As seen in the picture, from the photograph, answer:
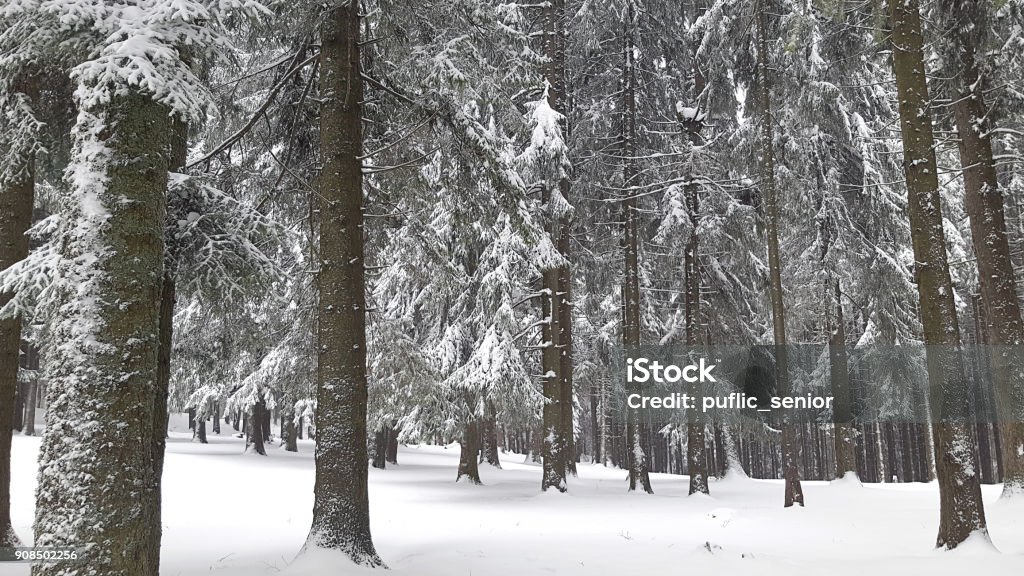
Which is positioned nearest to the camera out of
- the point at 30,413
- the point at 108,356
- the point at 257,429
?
the point at 108,356

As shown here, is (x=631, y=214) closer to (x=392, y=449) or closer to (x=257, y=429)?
(x=392, y=449)

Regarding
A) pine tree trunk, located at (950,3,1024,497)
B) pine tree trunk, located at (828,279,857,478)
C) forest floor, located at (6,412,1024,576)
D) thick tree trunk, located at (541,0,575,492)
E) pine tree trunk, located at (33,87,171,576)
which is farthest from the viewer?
pine tree trunk, located at (828,279,857,478)

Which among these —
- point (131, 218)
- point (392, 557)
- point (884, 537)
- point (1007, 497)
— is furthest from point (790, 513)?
point (131, 218)

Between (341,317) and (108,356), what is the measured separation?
11.0 feet

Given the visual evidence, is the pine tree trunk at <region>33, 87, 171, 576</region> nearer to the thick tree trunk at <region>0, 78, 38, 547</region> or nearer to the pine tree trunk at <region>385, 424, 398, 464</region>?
the thick tree trunk at <region>0, 78, 38, 547</region>

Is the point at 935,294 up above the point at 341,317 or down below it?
above

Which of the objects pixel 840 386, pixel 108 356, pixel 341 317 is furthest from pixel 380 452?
pixel 108 356

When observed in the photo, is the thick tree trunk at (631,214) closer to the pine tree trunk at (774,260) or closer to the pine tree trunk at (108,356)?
the pine tree trunk at (774,260)

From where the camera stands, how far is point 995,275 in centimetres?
1291

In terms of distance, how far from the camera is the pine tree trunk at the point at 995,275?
12.7 m

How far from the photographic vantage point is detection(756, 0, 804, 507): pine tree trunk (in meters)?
14.6

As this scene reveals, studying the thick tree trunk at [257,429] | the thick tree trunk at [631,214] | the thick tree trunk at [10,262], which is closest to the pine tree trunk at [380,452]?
the thick tree trunk at [257,429]

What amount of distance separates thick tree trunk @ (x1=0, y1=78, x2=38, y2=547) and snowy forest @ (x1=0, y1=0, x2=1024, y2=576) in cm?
3

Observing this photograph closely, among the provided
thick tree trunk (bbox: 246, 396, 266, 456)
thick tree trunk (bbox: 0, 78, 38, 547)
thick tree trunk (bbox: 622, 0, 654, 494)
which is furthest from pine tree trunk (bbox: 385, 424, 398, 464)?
thick tree trunk (bbox: 0, 78, 38, 547)
